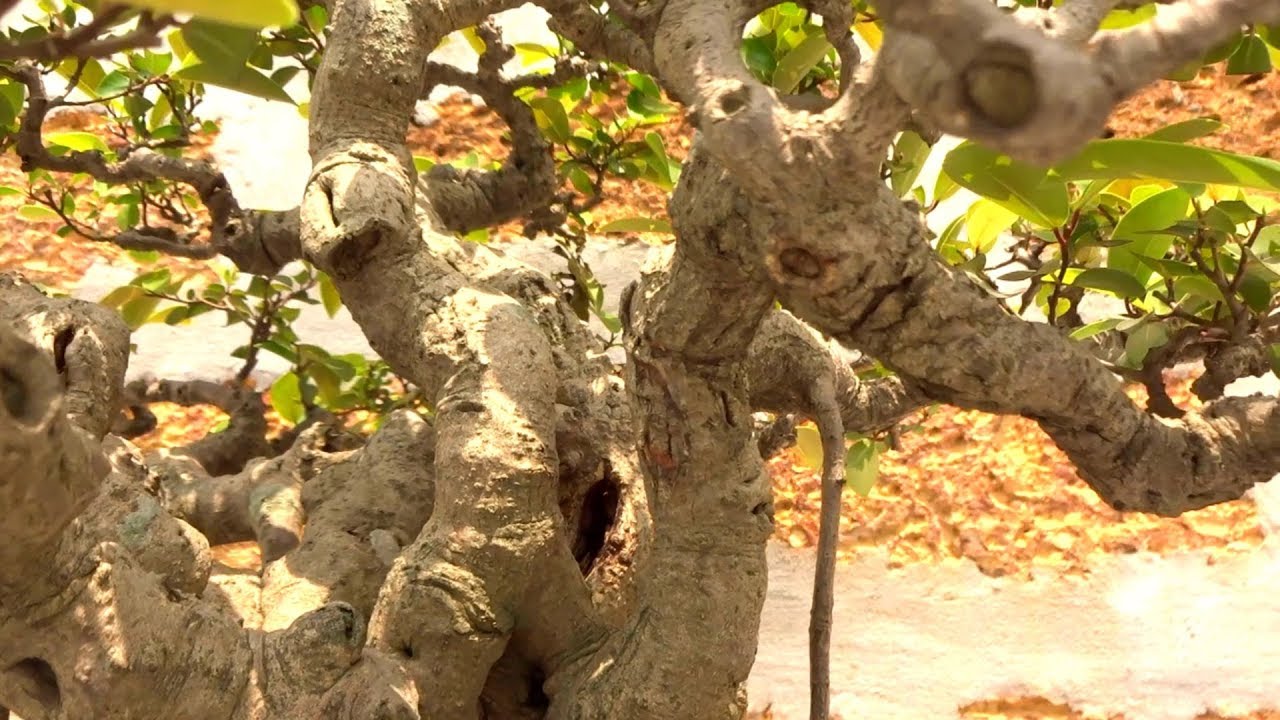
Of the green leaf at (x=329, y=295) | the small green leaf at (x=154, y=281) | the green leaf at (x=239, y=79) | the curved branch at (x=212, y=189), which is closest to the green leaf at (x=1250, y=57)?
the green leaf at (x=239, y=79)

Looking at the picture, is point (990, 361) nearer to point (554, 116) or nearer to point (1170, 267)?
point (1170, 267)

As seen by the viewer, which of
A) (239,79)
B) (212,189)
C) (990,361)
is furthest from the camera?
(212,189)

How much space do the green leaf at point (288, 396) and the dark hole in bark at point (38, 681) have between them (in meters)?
0.97

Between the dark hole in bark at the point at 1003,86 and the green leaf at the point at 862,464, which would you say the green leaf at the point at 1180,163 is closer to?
the dark hole in bark at the point at 1003,86

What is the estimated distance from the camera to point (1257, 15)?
1.17 feet

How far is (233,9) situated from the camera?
27 cm

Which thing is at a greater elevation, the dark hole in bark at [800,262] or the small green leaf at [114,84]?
the small green leaf at [114,84]

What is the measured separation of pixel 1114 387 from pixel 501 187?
0.90 m

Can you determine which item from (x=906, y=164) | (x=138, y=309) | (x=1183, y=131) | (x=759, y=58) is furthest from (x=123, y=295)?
(x=1183, y=131)

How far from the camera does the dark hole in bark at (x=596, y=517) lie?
1008mm

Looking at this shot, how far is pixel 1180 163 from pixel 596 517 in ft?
1.94

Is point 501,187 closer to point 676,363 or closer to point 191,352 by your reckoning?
point 676,363

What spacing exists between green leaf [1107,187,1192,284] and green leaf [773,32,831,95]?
0.26 metres

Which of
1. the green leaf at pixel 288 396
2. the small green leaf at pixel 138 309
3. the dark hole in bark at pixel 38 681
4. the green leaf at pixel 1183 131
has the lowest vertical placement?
the dark hole in bark at pixel 38 681
